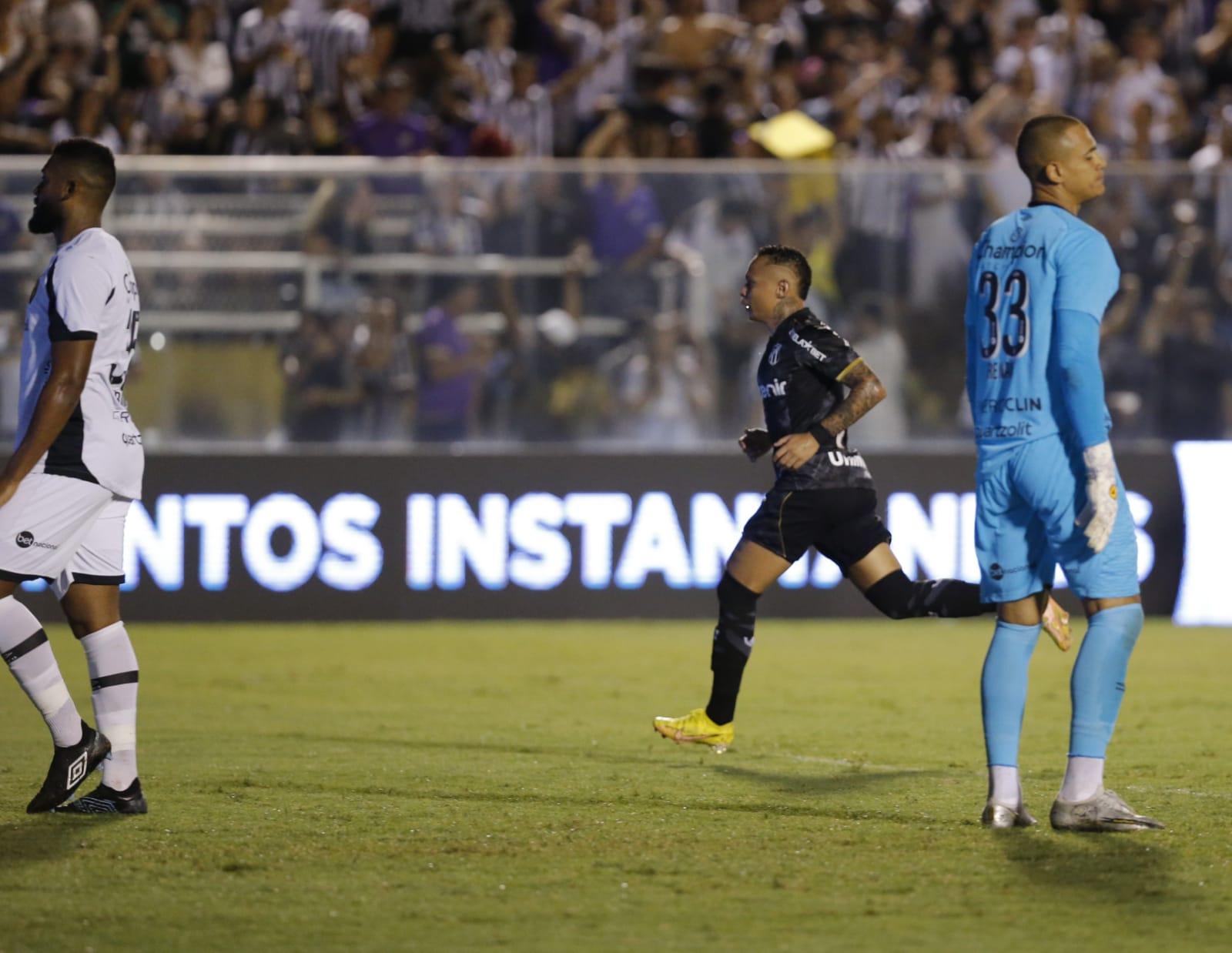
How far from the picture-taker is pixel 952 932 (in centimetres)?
457

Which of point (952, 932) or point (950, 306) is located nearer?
point (952, 932)

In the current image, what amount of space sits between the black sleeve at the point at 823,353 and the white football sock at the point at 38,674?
9.82 ft

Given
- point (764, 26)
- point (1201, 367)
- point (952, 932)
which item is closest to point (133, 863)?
point (952, 932)

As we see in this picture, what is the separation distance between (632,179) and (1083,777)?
824cm

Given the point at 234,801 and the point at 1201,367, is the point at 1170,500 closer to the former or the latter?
the point at 1201,367

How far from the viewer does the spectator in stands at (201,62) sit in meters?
15.4

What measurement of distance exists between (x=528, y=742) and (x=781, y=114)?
27.0 feet

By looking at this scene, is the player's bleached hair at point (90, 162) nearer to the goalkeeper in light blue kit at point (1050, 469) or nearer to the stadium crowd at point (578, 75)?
the goalkeeper in light blue kit at point (1050, 469)

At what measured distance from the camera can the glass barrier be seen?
1302cm

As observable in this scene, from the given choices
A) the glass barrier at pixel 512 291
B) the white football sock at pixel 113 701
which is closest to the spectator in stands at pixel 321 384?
the glass barrier at pixel 512 291

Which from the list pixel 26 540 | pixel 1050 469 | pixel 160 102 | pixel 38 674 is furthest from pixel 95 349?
pixel 160 102

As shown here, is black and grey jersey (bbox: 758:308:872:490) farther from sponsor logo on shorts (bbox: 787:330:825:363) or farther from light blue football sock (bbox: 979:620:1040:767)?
light blue football sock (bbox: 979:620:1040:767)

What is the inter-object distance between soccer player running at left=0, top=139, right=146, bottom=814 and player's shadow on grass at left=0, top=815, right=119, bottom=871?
0.46 feet

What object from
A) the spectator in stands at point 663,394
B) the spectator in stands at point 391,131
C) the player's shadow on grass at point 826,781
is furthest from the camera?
the spectator in stands at point 391,131
